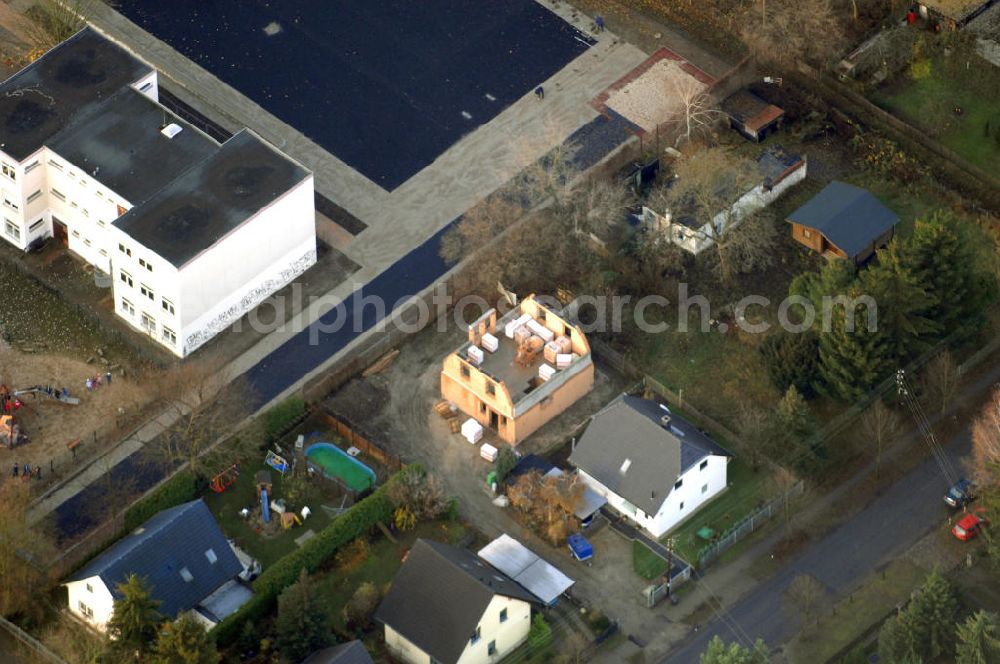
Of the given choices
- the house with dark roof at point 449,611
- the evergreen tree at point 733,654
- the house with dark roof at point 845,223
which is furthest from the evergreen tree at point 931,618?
the house with dark roof at point 845,223

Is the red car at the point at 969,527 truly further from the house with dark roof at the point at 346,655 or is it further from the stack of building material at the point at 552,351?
the house with dark roof at the point at 346,655

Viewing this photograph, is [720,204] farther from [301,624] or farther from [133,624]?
[133,624]

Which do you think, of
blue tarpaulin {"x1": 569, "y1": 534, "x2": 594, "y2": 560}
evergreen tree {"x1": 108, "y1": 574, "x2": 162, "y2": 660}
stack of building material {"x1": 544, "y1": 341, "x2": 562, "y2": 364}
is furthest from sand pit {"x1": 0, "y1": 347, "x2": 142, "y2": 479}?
A: blue tarpaulin {"x1": 569, "y1": 534, "x2": 594, "y2": 560}

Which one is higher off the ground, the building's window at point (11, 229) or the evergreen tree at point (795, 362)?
the evergreen tree at point (795, 362)

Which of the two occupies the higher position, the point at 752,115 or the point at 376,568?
the point at 752,115

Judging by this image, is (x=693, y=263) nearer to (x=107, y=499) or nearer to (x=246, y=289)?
(x=246, y=289)

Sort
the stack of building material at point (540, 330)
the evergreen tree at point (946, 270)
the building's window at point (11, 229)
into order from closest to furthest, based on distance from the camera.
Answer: the evergreen tree at point (946, 270) → the stack of building material at point (540, 330) → the building's window at point (11, 229)

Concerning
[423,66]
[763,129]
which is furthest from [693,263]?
[423,66]

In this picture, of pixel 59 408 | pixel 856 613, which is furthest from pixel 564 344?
pixel 59 408
